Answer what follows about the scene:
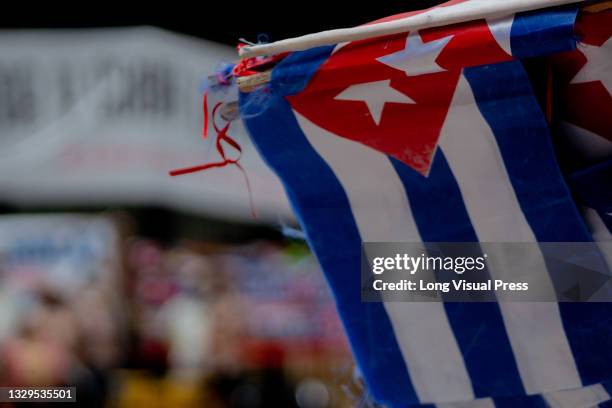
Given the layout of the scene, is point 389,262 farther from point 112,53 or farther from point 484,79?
point 112,53

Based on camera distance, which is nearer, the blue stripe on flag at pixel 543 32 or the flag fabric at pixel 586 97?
the blue stripe on flag at pixel 543 32

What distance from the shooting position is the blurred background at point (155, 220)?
6.65 m

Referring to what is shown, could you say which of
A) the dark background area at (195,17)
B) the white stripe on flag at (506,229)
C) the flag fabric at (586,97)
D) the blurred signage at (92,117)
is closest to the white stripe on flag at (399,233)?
the white stripe on flag at (506,229)

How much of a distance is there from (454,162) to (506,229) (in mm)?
146

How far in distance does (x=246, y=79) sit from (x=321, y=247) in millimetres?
363

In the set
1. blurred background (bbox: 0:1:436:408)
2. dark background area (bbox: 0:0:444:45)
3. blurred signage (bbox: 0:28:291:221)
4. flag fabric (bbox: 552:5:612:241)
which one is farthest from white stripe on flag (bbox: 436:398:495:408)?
dark background area (bbox: 0:0:444:45)

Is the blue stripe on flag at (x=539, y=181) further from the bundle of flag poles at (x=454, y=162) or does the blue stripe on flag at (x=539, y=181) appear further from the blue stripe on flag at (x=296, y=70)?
the blue stripe on flag at (x=296, y=70)

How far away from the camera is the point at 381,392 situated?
1.87 meters

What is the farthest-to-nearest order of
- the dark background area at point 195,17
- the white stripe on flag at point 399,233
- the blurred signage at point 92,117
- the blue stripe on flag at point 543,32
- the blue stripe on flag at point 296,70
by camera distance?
1. the dark background area at point 195,17
2. the blurred signage at point 92,117
3. the white stripe on flag at point 399,233
4. the blue stripe on flag at point 296,70
5. the blue stripe on flag at point 543,32

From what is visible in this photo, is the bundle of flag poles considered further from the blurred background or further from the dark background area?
the dark background area

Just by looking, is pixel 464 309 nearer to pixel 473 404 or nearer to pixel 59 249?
pixel 473 404

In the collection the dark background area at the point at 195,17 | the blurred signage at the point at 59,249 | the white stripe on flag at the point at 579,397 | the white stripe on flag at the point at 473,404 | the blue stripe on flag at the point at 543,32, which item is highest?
the dark background area at the point at 195,17

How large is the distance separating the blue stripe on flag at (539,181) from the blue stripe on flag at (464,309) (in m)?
0.12

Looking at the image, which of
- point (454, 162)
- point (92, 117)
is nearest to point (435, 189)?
point (454, 162)
